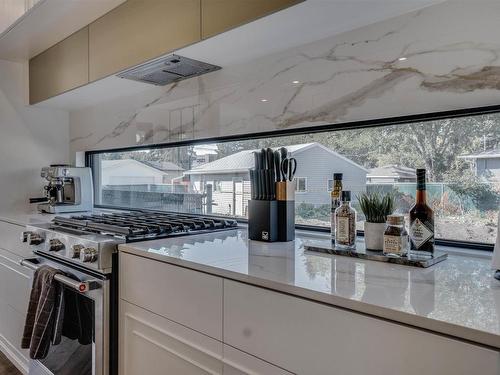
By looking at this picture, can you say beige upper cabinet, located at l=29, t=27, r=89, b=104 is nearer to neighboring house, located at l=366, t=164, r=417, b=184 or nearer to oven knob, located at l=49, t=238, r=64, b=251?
oven knob, located at l=49, t=238, r=64, b=251

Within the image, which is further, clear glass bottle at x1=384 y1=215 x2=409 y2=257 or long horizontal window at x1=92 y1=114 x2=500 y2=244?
long horizontal window at x1=92 y1=114 x2=500 y2=244

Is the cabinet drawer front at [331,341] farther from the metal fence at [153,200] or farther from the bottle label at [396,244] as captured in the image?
the metal fence at [153,200]

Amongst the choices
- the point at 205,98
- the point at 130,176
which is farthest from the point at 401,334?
the point at 130,176

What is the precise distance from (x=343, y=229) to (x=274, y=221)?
312 millimetres

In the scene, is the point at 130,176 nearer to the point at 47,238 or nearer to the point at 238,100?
the point at 47,238

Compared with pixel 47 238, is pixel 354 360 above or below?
below

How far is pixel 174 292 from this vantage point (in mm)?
1200

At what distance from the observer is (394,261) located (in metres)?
1.08

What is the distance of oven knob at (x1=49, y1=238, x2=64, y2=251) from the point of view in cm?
165

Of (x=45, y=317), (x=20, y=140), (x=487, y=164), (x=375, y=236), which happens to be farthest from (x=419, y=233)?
(x=20, y=140)

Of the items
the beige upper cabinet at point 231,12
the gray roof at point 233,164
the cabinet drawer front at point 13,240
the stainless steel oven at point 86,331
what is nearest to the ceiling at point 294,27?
the beige upper cabinet at point 231,12

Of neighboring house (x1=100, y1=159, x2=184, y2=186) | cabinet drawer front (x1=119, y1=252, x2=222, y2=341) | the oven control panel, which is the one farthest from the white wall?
cabinet drawer front (x1=119, y1=252, x2=222, y2=341)

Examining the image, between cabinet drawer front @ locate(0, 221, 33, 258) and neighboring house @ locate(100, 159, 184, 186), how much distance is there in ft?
2.60

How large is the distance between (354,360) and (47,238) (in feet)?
5.05
